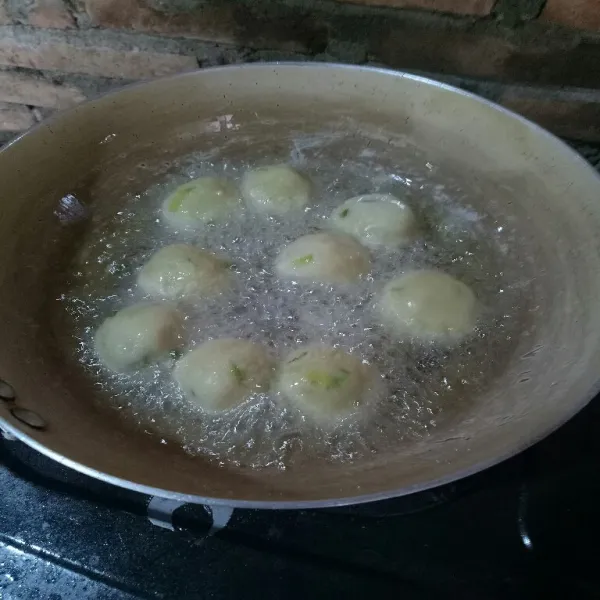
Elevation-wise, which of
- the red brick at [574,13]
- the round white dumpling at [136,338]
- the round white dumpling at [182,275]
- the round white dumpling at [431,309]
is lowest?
the round white dumpling at [136,338]

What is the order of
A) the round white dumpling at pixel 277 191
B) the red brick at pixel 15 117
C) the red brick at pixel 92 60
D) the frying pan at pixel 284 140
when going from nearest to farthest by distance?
the frying pan at pixel 284 140
the round white dumpling at pixel 277 191
the red brick at pixel 92 60
the red brick at pixel 15 117

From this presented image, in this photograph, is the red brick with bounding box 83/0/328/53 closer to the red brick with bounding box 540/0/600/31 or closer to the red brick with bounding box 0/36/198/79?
the red brick with bounding box 0/36/198/79

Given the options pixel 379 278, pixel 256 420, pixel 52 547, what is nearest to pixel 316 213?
pixel 379 278

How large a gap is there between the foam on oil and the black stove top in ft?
0.29

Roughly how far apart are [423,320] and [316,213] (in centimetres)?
27

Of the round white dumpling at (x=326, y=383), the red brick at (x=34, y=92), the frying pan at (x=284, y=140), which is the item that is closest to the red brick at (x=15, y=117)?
the red brick at (x=34, y=92)

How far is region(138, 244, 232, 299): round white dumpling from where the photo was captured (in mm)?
798

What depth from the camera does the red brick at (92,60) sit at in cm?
102

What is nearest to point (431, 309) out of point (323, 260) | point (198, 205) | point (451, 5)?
point (323, 260)

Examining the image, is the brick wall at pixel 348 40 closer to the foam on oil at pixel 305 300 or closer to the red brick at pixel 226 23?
the red brick at pixel 226 23

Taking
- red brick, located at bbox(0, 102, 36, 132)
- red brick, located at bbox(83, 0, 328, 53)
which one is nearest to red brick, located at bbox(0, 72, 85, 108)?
red brick, located at bbox(0, 102, 36, 132)

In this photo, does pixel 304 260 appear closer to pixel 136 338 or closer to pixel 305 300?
pixel 305 300

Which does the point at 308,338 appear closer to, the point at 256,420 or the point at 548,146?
the point at 256,420

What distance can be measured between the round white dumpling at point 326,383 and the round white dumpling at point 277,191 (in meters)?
0.28
